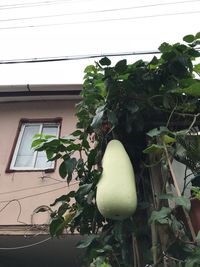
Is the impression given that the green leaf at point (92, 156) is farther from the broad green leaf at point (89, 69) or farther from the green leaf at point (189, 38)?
the green leaf at point (189, 38)

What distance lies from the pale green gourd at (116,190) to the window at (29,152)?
3624 millimetres

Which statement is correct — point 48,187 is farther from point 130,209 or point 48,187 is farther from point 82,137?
point 130,209

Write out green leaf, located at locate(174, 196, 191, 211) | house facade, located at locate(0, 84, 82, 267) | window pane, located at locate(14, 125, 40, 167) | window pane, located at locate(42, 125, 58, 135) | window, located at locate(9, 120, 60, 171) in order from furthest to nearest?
window pane, located at locate(42, 125, 58, 135)
window pane, located at locate(14, 125, 40, 167)
window, located at locate(9, 120, 60, 171)
house facade, located at locate(0, 84, 82, 267)
green leaf, located at locate(174, 196, 191, 211)

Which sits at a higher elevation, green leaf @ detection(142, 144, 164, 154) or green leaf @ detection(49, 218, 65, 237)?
green leaf @ detection(142, 144, 164, 154)

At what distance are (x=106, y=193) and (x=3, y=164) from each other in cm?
420

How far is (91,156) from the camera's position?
234 centimetres

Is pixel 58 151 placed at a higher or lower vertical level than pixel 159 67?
lower

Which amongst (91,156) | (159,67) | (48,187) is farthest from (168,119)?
(48,187)

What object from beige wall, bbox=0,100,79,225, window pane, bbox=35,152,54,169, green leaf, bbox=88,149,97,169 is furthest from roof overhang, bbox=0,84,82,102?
green leaf, bbox=88,149,97,169

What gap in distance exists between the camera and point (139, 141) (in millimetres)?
2291

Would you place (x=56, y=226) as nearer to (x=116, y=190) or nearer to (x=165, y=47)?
(x=116, y=190)

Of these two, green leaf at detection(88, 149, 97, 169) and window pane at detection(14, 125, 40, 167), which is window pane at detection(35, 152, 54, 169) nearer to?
window pane at detection(14, 125, 40, 167)

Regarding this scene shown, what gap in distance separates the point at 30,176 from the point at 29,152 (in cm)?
60

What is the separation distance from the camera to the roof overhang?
6387mm
